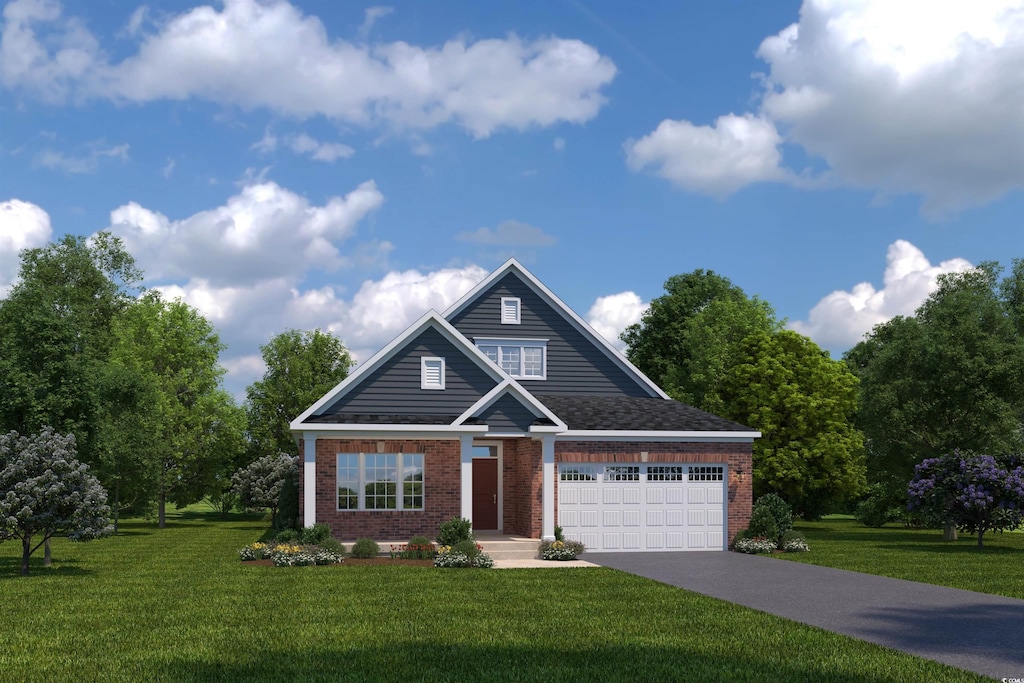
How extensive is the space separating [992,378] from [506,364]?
18800 mm

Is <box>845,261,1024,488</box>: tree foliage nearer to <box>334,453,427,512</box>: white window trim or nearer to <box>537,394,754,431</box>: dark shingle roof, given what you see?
<box>537,394,754,431</box>: dark shingle roof

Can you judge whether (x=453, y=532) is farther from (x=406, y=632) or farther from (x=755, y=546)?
(x=406, y=632)

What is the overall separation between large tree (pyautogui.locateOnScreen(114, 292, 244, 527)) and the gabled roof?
21643mm

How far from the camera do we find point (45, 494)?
21625 millimetres

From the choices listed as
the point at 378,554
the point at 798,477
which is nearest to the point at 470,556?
the point at 378,554

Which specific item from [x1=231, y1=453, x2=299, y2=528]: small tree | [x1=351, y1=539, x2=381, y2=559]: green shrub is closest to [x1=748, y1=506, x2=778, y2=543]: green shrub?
[x1=351, y1=539, x2=381, y2=559]: green shrub

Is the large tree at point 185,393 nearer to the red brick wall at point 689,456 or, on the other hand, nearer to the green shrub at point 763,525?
the red brick wall at point 689,456

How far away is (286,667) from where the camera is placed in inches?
450

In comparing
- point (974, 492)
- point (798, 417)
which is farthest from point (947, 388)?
point (974, 492)

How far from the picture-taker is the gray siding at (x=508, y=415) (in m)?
26.4

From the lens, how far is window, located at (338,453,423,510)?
2655cm

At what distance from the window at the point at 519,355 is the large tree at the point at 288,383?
2986 cm

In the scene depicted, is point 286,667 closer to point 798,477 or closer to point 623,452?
point 623,452

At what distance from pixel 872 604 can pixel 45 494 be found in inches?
689
